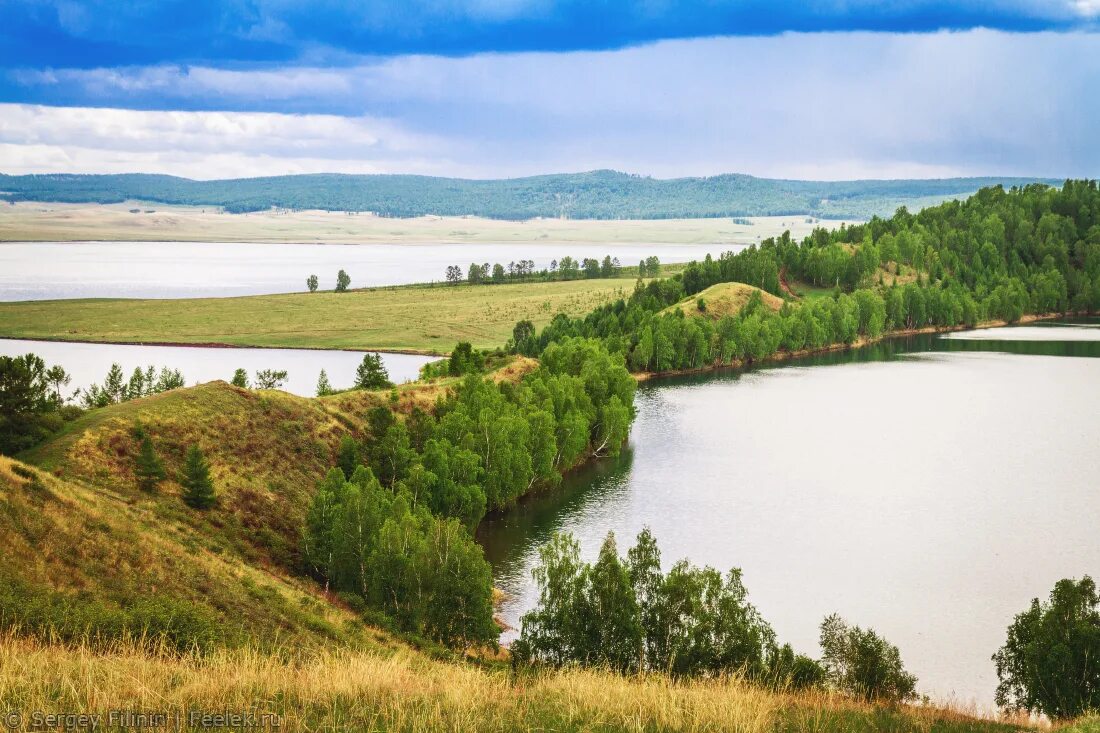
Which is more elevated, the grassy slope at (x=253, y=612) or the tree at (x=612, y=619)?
the grassy slope at (x=253, y=612)

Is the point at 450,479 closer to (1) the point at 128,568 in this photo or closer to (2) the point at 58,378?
(1) the point at 128,568

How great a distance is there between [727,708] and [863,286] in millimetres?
169886

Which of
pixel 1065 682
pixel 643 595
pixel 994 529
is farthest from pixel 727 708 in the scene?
pixel 994 529

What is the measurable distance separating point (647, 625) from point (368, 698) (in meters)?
18.4

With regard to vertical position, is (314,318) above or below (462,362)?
above

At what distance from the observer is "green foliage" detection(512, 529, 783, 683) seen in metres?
31.3

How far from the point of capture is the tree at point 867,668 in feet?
95.8

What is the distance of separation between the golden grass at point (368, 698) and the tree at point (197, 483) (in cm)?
2633

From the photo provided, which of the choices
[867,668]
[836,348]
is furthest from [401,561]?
[836,348]

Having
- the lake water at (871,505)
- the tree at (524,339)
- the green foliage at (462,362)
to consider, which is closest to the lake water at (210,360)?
the tree at (524,339)

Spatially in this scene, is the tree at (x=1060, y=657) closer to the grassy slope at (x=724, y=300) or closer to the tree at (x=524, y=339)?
the tree at (x=524, y=339)

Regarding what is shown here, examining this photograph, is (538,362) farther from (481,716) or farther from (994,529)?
(481,716)

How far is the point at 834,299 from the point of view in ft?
521

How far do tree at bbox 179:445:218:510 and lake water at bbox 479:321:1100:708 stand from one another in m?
14.1
